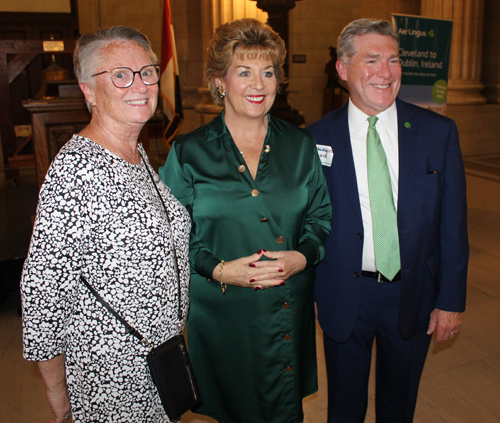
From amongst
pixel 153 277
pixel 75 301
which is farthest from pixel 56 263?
pixel 153 277

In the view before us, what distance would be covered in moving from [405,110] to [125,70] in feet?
3.86

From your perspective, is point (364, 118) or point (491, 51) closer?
point (364, 118)

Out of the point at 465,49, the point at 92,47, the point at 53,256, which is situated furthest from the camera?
the point at 465,49

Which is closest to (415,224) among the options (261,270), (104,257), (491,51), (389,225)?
(389,225)

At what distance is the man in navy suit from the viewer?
185cm

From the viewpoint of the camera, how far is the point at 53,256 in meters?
1.33

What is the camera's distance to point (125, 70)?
1.51 meters

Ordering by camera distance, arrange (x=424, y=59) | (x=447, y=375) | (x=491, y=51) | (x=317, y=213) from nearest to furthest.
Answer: (x=317, y=213) → (x=447, y=375) → (x=424, y=59) → (x=491, y=51)

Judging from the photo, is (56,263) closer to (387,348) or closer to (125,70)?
(125,70)

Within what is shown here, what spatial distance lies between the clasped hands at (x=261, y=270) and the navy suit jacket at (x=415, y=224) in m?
0.31

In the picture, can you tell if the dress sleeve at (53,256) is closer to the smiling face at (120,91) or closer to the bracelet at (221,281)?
the smiling face at (120,91)

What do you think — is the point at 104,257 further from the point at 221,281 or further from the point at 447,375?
the point at 447,375

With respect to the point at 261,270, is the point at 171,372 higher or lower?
lower

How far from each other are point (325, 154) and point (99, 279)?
3.53ft
